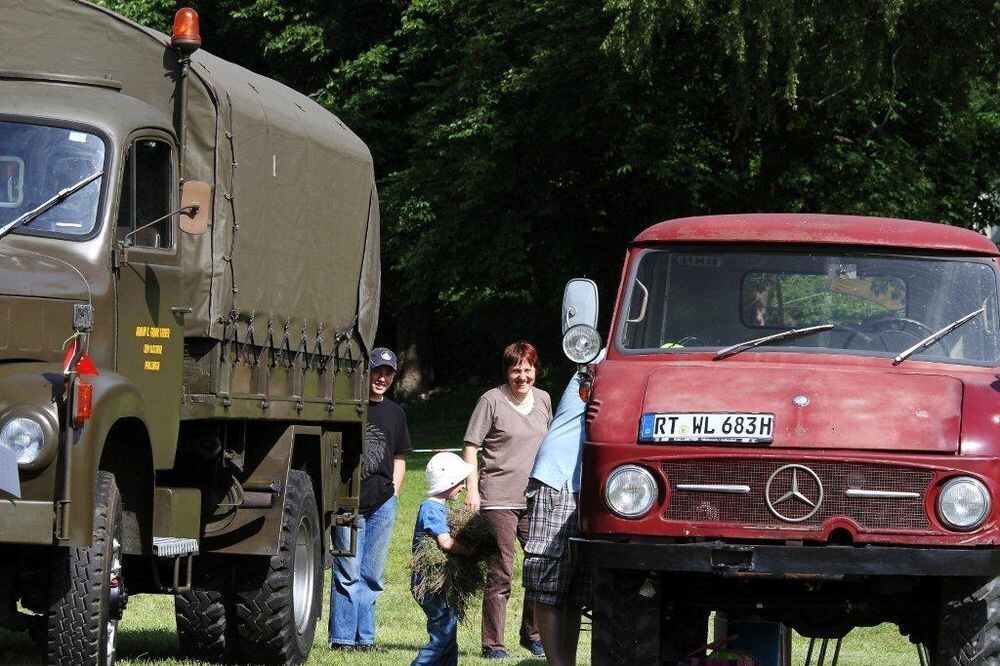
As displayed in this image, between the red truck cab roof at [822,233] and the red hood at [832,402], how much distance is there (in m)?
0.86

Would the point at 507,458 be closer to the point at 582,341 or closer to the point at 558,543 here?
the point at 558,543

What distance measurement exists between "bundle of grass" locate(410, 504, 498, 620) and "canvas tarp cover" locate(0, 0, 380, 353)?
5.59ft

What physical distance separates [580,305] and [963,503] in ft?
6.95

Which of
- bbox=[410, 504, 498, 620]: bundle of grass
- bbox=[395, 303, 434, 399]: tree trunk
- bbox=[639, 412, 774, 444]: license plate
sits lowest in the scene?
bbox=[410, 504, 498, 620]: bundle of grass

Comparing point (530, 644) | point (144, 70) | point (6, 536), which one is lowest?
point (530, 644)

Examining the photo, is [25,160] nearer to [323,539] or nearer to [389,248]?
[323,539]

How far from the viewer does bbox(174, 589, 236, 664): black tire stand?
11086 mm

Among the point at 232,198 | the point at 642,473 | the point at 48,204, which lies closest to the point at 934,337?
the point at 642,473

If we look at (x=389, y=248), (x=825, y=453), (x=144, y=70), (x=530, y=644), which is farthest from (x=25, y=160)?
(x=389, y=248)

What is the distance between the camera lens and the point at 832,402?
25.3 feet

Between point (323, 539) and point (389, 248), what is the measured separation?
71.7 feet

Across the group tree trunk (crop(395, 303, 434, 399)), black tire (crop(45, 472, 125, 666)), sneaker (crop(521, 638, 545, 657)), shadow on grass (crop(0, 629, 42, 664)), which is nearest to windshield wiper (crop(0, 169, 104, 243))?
black tire (crop(45, 472, 125, 666))

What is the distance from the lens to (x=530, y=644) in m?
12.1

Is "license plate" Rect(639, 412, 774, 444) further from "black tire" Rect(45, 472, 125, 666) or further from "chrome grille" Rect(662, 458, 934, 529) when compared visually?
"black tire" Rect(45, 472, 125, 666)
